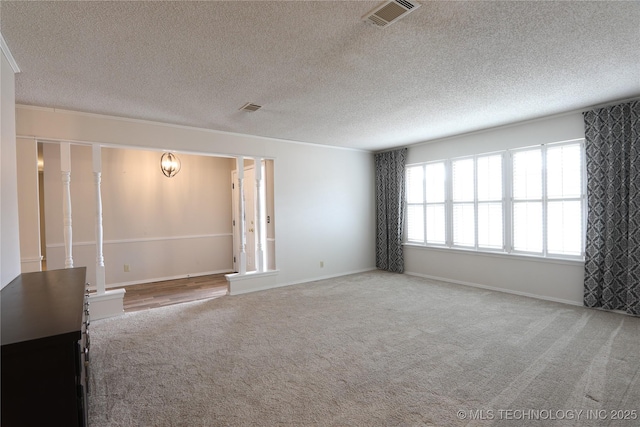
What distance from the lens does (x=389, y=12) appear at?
1858 millimetres

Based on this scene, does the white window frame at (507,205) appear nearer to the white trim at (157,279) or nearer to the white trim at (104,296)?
the white trim at (157,279)

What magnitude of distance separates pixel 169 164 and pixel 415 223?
4.76m

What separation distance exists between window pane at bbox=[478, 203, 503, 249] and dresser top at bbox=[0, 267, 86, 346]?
5.03m

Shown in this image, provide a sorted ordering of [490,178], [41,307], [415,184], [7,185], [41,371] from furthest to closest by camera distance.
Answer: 1. [415,184]
2. [490,178]
3. [7,185]
4. [41,307]
5. [41,371]

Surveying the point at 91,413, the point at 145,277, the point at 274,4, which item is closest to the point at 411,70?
the point at 274,4

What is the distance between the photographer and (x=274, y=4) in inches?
70.4

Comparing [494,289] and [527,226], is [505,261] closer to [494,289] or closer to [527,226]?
[494,289]

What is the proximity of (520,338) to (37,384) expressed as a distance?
139 inches

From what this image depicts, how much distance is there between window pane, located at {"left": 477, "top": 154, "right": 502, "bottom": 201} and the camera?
472 cm

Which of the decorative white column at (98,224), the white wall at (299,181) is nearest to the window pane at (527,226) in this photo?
the white wall at (299,181)

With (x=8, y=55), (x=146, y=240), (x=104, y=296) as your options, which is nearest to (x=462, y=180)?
(x=104, y=296)

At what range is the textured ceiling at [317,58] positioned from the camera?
188 cm

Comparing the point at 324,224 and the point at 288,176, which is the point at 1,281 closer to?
the point at 288,176

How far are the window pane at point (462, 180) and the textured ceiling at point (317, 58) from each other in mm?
1276
